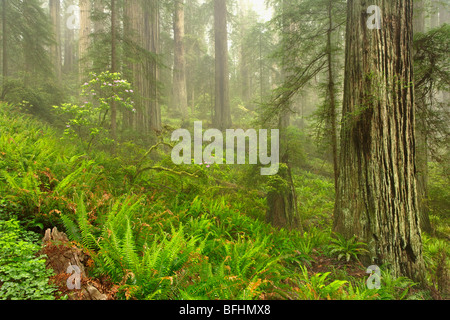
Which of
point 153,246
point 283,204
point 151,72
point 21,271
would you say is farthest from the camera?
point 151,72

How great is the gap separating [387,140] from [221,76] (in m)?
10.7

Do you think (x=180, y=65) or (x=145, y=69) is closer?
(x=145, y=69)

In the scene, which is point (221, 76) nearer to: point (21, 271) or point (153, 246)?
point (153, 246)

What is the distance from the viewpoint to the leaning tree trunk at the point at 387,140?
3328 mm

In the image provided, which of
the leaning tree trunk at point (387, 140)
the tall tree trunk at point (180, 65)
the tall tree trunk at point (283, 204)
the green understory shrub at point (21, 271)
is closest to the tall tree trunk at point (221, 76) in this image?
the tall tree trunk at point (180, 65)

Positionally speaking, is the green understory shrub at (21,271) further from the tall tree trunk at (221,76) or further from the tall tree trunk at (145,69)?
the tall tree trunk at (221,76)

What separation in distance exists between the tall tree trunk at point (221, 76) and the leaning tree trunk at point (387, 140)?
9.38m

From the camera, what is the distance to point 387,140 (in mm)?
3355

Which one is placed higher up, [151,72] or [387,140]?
[151,72]

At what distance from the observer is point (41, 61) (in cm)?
973

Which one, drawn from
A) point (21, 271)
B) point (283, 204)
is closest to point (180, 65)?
point (283, 204)
